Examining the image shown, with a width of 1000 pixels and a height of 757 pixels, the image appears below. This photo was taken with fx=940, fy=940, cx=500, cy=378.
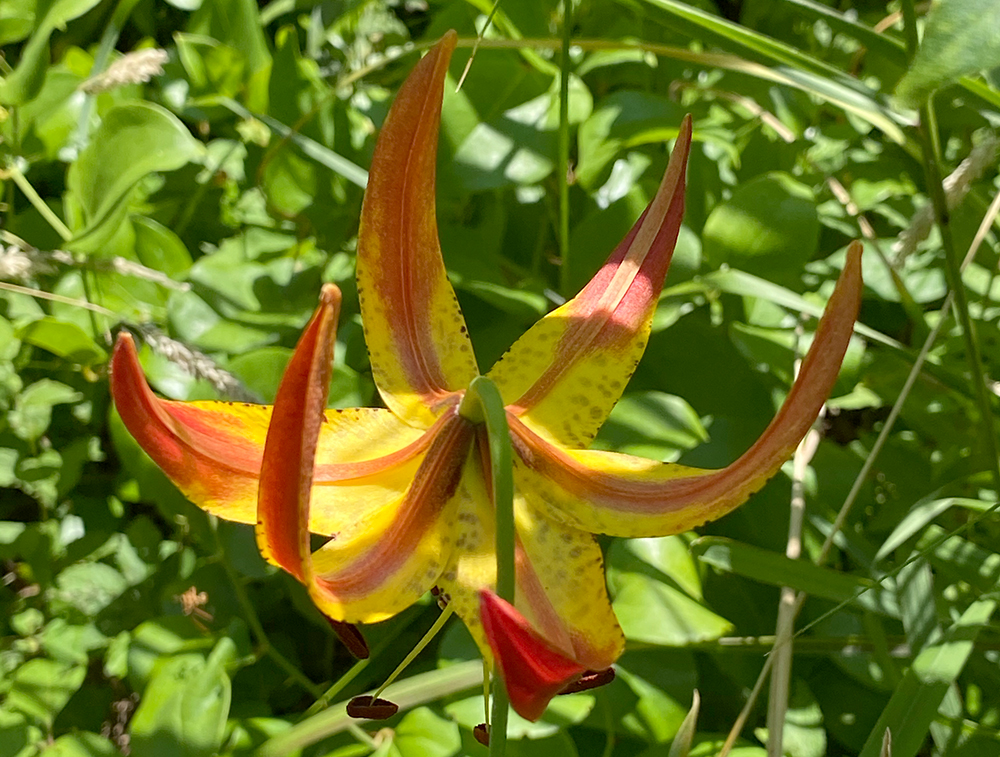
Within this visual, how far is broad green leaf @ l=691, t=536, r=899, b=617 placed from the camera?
77 centimetres

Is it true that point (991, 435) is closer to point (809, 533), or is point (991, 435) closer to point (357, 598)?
point (809, 533)

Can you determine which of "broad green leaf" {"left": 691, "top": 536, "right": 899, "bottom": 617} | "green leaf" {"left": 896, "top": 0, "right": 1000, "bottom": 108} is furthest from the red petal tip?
"broad green leaf" {"left": 691, "top": 536, "right": 899, "bottom": 617}

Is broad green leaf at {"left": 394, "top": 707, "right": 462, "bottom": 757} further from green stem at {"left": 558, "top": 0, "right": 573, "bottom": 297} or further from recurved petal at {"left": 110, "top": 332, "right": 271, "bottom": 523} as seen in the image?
green stem at {"left": 558, "top": 0, "right": 573, "bottom": 297}

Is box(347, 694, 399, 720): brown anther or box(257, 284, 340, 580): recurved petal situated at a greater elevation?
box(257, 284, 340, 580): recurved petal

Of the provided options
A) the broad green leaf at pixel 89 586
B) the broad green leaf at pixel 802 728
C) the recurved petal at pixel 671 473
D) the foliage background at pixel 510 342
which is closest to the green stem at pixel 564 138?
the foliage background at pixel 510 342

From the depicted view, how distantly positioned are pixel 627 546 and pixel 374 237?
0.41 metres

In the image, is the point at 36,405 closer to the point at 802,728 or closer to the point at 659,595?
the point at 659,595

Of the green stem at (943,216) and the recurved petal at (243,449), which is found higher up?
the green stem at (943,216)

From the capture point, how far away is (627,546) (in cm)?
85

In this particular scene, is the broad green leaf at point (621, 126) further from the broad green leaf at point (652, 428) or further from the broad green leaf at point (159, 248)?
the broad green leaf at point (159, 248)

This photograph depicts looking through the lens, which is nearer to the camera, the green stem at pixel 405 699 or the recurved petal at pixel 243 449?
the recurved petal at pixel 243 449

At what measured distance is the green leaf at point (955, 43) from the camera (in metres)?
0.38

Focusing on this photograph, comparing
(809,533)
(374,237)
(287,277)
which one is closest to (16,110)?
(287,277)

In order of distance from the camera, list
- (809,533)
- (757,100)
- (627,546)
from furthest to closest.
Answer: (757,100) → (809,533) → (627,546)
